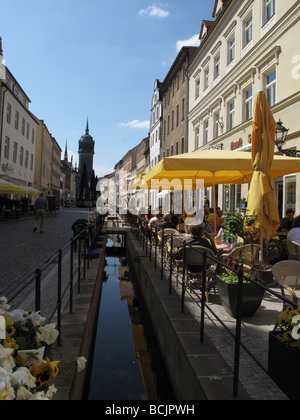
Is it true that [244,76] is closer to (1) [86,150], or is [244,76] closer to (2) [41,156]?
(2) [41,156]

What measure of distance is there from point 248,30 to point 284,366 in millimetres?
17273

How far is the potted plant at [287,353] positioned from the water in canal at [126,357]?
1.98m

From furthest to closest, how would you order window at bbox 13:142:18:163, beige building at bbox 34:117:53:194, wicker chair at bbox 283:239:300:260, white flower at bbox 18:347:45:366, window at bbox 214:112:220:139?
1. beige building at bbox 34:117:53:194
2. window at bbox 13:142:18:163
3. window at bbox 214:112:220:139
4. wicker chair at bbox 283:239:300:260
5. white flower at bbox 18:347:45:366

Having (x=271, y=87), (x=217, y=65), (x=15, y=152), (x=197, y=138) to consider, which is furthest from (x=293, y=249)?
(x=15, y=152)

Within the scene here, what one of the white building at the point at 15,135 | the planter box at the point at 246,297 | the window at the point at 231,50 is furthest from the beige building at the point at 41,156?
the planter box at the point at 246,297

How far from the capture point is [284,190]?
12.5 m

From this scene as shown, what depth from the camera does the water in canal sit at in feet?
14.8

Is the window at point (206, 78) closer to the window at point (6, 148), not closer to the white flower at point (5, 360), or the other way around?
the window at point (6, 148)

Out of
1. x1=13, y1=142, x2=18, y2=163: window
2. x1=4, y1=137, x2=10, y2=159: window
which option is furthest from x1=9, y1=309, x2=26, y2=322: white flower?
x1=13, y1=142, x2=18, y2=163: window

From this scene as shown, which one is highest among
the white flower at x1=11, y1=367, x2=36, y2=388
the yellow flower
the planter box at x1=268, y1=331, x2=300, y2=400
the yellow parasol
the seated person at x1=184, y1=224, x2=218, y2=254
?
the yellow parasol

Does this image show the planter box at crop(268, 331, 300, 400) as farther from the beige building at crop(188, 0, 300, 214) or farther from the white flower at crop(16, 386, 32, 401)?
the beige building at crop(188, 0, 300, 214)

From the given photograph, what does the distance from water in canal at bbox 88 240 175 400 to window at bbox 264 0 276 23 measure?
12339 millimetres

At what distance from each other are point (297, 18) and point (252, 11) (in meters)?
4.54

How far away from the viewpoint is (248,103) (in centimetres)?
1602
